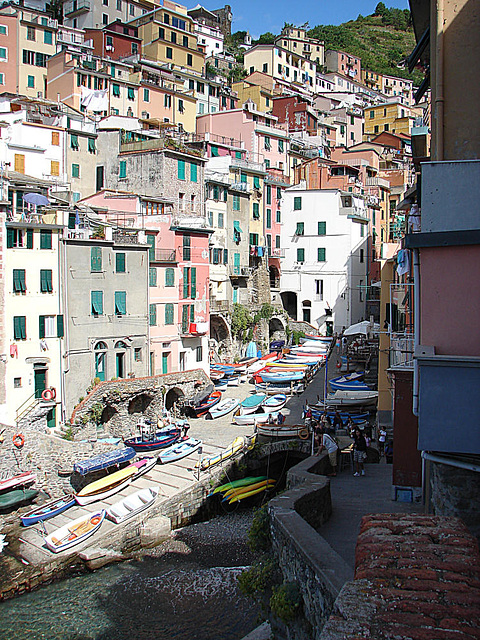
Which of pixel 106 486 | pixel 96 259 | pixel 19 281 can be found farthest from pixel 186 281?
pixel 106 486

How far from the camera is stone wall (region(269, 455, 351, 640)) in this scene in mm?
9883

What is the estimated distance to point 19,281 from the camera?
99.2 feet

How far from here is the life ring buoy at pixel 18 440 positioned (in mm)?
27781

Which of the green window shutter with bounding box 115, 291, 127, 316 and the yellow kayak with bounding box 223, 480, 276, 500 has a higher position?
the green window shutter with bounding box 115, 291, 127, 316

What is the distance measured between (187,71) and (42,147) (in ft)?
118

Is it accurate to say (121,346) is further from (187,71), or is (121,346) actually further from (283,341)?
(187,71)

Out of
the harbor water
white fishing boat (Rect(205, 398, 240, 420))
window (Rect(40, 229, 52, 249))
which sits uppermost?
window (Rect(40, 229, 52, 249))

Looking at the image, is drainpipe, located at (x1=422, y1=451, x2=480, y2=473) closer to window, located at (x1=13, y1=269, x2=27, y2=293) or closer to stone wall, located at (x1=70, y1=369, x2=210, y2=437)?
stone wall, located at (x1=70, y1=369, x2=210, y2=437)

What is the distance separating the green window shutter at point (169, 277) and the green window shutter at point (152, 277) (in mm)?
981

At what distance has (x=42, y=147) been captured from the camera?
4397 cm

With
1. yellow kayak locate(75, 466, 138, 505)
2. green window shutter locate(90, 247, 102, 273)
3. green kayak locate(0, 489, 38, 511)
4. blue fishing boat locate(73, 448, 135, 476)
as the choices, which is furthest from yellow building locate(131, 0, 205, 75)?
green kayak locate(0, 489, 38, 511)

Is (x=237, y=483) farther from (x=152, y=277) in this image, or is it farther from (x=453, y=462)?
(x=453, y=462)

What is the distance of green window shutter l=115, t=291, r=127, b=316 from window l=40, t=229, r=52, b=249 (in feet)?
15.7

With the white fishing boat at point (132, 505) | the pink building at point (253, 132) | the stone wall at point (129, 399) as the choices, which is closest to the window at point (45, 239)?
the stone wall at point (129, 399)
